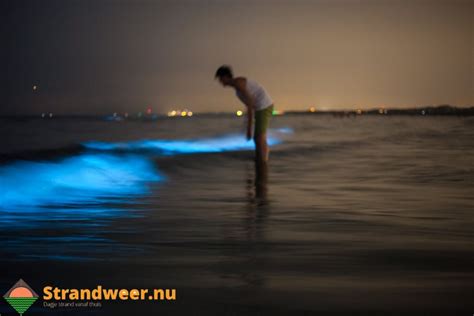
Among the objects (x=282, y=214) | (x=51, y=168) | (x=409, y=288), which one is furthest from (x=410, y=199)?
(x=51, y=168)

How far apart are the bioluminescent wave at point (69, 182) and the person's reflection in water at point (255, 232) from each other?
5.12 ft

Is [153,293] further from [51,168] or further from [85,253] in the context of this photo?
[51,168]

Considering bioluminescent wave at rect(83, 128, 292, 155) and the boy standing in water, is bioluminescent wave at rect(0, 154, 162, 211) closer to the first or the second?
the boy standing in water

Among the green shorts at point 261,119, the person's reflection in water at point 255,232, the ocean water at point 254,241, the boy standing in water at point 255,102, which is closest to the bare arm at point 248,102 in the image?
the boy standing in water at point 255,102

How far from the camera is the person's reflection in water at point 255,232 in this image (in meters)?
4.31

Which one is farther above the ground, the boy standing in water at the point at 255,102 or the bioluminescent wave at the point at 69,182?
the boy standing in water at the point at 255,102

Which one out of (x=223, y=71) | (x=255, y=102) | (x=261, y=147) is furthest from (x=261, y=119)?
(x=223, y=71)

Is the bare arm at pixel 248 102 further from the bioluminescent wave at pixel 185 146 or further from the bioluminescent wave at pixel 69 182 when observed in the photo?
the bioluminescent wave at pixel 185 146

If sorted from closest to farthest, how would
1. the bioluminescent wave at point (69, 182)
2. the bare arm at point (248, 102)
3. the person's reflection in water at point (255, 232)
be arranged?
the person's reflection in water at point (255, 232) < the bioluminescent wave at point (69, 182) < the bare arm at point (248, 102)

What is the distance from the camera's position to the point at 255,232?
5.93 meters

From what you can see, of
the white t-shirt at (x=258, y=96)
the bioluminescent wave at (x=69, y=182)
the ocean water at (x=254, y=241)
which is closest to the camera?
the ocean water at (x=254, y=241)

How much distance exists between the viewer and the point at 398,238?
569cm

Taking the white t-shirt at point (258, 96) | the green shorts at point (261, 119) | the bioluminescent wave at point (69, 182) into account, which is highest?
the white t-shirt at point (258, 96)

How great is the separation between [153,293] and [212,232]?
81.5 inches
